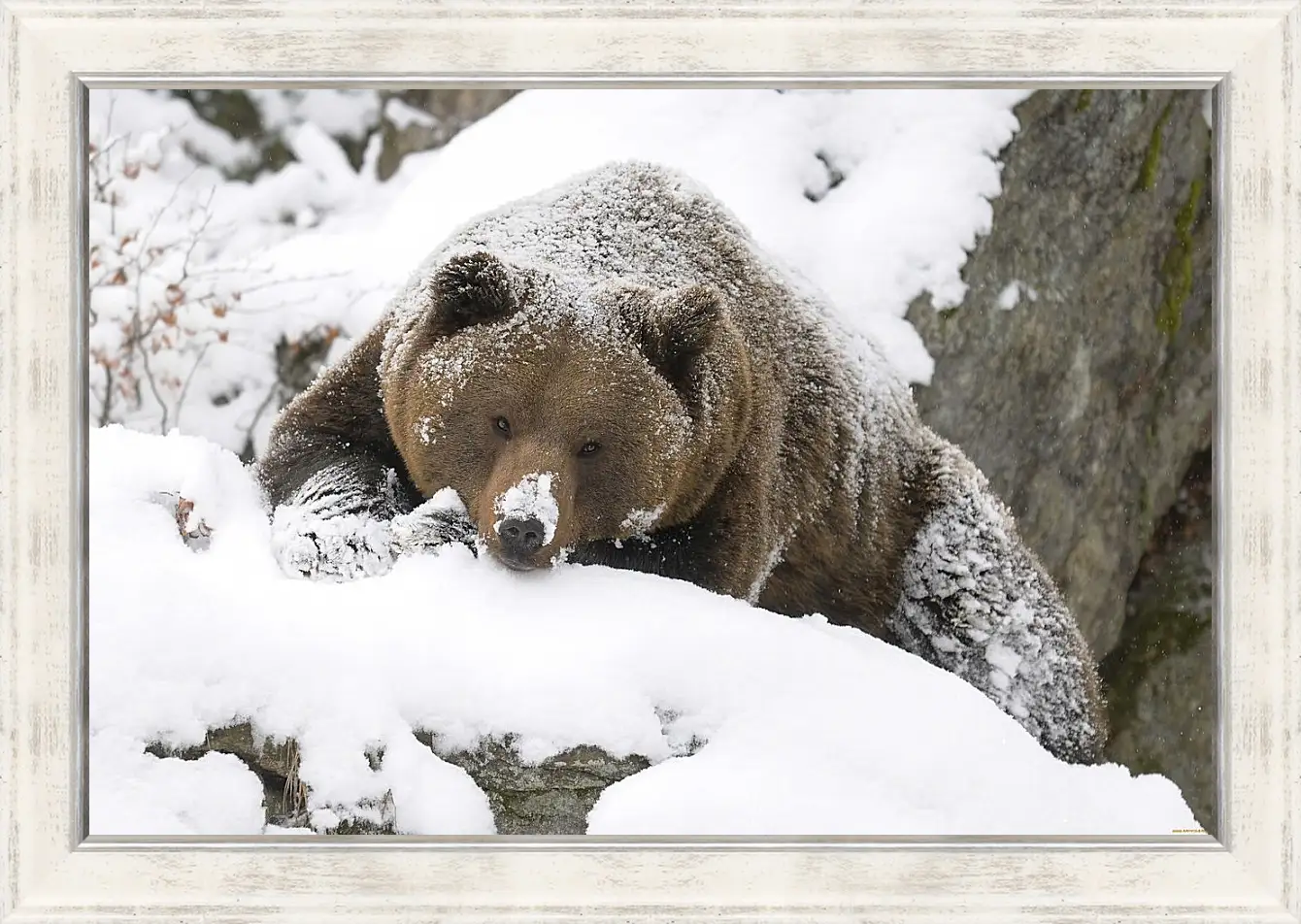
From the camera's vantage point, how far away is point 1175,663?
6953 mm

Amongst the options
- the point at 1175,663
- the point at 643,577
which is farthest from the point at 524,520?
the point at 1175,663

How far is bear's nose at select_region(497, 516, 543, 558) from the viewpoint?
4.37 meters

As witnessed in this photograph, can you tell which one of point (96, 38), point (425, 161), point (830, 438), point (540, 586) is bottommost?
point (540, 586)

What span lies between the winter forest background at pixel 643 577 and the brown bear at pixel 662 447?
346 millimetres

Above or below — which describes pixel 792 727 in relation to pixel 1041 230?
below

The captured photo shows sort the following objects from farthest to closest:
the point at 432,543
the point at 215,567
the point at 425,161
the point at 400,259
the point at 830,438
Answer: the point at 425,161 < the point at 400,259 < the point at 830,438 < the point at 432,543 < the point at 215,567

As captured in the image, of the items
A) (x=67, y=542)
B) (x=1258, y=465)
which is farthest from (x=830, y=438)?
(x=67, y=542)

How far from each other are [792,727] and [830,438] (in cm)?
194

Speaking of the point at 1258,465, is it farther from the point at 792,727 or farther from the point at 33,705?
the point at 33,705

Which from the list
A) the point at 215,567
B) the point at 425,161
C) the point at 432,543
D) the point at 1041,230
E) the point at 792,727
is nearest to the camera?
the point at 792,727

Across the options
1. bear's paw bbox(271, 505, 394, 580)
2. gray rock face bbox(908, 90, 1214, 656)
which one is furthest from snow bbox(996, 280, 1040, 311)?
bear's paw bbox(271, 505, 394, 580)

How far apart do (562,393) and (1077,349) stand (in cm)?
430

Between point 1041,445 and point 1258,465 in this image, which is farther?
point 1041,445

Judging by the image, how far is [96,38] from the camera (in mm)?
4375
